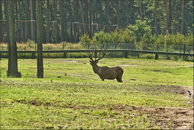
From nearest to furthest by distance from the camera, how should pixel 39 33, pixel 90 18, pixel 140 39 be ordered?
pixel 39 33 < pixel 140 39 < pixel 90 18

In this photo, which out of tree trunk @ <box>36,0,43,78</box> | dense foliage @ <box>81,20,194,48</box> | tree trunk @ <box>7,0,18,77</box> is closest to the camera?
tree trunk @ <box>36,0,43,78</box>

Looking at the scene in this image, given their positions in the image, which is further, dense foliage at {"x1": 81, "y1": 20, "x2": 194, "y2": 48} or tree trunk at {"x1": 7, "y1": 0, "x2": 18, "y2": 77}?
dense foliage at {"x1": 81, "y1": 20, "x2": 194, "y2": 48}

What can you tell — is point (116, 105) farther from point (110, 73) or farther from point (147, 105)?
point (110, 73)

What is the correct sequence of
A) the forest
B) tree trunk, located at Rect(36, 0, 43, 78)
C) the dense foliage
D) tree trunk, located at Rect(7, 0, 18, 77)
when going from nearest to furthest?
tree trunk, located at Rect(36, 0, 43, 78)
tree trunk, located at Rect(7, 0, 18, 77)
the dense foliage
the forest

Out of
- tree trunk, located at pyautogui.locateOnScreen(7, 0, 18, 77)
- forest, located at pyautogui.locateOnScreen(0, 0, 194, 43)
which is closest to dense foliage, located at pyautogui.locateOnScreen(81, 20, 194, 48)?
forest, located at pyautogui.locateOnScreen(0, 0, 194, 43)

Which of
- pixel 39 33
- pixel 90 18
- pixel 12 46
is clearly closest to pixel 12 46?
pixel 12 46

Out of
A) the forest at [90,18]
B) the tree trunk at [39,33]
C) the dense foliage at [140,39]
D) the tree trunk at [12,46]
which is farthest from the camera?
the forest at [90,18]

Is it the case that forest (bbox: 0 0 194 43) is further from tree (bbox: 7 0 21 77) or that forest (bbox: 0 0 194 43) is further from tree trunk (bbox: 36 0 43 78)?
tree trunk (bbox: 36 0 43 78)

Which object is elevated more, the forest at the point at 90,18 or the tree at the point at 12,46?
the forest at the point at 90,18

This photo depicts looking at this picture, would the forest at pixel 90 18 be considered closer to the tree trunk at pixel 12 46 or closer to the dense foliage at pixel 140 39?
the dense foliage at pixel 140 39

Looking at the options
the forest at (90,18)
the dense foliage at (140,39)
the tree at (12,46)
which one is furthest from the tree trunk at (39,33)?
the forest at (90,18)

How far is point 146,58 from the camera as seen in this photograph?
52062 millimetres

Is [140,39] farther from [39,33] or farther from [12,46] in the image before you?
[12,46]

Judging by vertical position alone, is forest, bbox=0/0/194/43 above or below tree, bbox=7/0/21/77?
above
